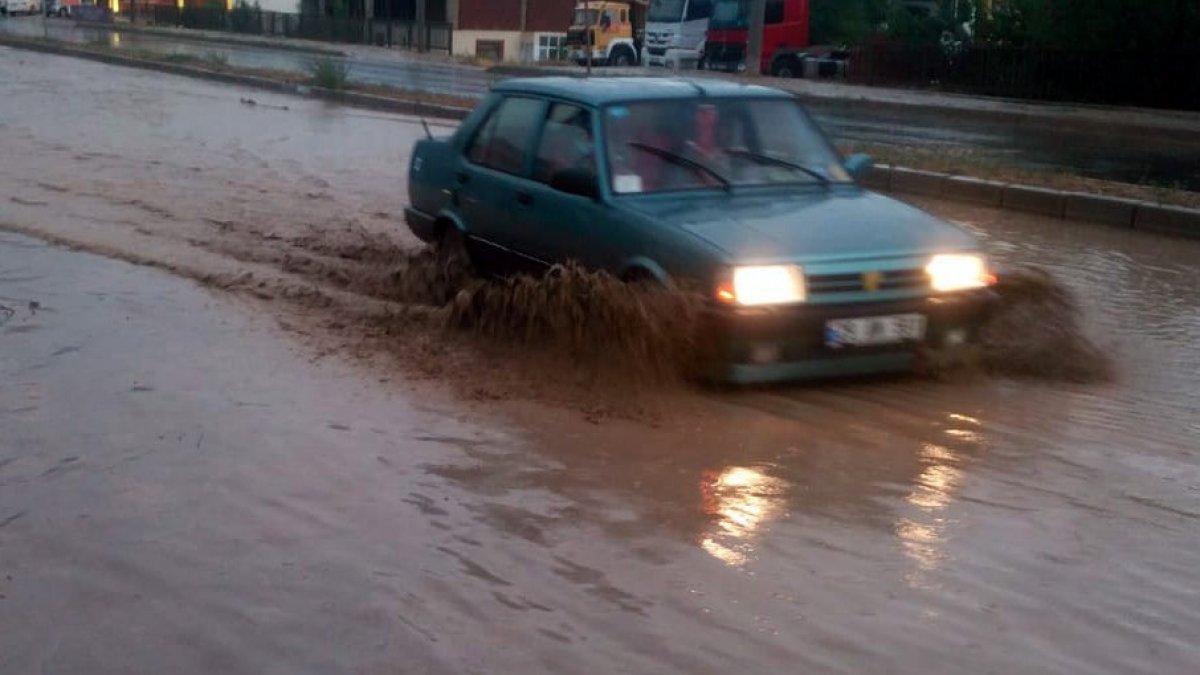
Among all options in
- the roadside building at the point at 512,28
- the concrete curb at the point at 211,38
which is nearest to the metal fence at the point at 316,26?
the roadside building at the point at 512,28

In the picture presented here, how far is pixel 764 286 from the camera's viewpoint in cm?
688

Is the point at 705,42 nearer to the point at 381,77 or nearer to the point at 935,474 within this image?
the point at 381,77

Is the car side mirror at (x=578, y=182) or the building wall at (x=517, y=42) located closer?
the car side mirror at (x=578, y=182)

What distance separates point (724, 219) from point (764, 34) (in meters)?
36.2

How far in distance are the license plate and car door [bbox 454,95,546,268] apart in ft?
6.91

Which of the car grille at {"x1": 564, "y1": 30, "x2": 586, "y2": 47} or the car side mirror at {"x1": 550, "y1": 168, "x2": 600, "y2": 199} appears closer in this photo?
the car side mirror at {"x1": 550, "y1": 168, "x2": 600, "y2": 199}

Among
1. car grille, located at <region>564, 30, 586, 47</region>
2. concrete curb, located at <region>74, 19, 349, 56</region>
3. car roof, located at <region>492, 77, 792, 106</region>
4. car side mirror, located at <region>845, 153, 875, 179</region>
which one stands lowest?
concrete curb, located at <region>74, 19, 349, 56</region>

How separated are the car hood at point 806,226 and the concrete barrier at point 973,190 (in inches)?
267

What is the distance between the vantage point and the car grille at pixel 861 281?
22.8 ft

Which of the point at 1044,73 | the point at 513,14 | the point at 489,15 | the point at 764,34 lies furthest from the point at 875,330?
the point at 513,14

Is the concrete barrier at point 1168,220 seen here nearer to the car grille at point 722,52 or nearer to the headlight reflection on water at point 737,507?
the headlight reflection on water at point 737,507

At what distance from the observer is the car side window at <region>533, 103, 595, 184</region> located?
809 cm

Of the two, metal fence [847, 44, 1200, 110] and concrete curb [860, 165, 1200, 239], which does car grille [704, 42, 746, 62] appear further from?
concrete curb [860, 165, 1200, 239]

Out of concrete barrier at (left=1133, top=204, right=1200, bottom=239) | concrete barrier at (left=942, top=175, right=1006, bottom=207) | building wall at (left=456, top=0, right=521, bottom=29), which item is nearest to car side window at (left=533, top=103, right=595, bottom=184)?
concrete barrier at (left=1133, top=204, right=1200, bottom=239)
